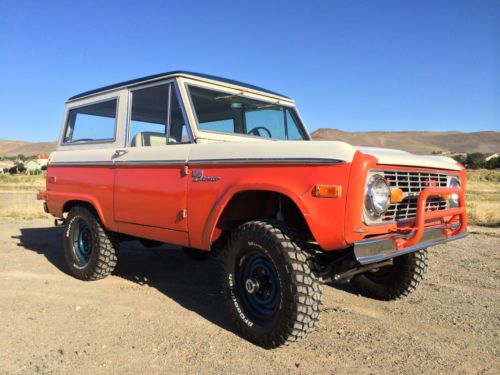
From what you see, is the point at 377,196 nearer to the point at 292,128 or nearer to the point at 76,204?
the point at 292,128

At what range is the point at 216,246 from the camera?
3973 mm

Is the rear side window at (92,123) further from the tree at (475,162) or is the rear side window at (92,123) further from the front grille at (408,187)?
the tree at (475,162)

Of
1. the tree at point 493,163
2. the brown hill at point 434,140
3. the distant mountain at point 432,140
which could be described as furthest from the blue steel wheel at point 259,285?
the brown hill at point 434,140

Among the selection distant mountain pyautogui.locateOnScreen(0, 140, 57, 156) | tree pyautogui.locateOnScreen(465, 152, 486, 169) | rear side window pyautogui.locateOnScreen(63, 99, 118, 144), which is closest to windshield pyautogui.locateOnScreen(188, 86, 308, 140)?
rear side window pyautogui.locateOnScreen(63, 99, 118, 144)

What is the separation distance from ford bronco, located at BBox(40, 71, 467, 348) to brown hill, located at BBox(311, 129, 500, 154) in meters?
78.9

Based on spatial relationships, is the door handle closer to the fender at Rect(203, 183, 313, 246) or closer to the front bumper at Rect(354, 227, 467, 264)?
the fender at Rect(203, 183, 313, 246)

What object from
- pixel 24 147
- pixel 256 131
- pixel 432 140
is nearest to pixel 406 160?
pixel 256 131

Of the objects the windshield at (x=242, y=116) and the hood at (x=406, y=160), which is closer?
the hood at (x=406, y=160)

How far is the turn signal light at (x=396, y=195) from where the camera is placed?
294 cm

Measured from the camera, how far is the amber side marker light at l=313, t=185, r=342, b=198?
9.07 feet

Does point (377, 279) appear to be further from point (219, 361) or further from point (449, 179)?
point (219, 361)

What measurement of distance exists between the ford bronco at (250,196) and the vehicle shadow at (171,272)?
19.0 inches

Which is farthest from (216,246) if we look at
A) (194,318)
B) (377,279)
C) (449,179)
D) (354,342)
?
(449,179)

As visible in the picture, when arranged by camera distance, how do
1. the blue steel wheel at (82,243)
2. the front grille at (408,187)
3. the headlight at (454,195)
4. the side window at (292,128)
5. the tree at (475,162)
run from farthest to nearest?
the tree at (475,162), the blue steel wheel at (82,243), the side window at (292,128), the headlight at (454,195), the front grille at (408,187)
